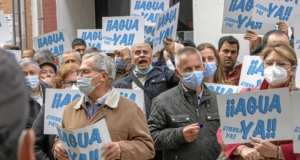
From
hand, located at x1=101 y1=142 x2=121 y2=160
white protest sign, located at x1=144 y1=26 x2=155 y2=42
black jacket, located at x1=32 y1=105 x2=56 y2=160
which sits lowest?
black jacket, located at x1=32 y1=105 x2=56 y2=160

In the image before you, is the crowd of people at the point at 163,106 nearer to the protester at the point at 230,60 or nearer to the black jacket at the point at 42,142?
the black jacket at the point at 42,142

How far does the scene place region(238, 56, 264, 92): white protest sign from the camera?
568cm

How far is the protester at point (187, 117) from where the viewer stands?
180 inches

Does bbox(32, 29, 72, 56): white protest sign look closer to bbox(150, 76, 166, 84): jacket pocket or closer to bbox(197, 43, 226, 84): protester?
bbox(150, 76, 166, 84): jacket pocket

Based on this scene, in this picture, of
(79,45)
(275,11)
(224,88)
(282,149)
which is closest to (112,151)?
(282,149)

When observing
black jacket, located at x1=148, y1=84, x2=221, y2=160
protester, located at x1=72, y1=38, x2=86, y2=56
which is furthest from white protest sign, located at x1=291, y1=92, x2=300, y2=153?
protester, located at x1=72, y1=38, x2=86, y2=56

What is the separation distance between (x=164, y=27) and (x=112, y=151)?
3.12m

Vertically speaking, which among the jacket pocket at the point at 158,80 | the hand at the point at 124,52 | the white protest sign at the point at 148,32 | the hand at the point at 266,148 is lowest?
the hand at the point at 266,148

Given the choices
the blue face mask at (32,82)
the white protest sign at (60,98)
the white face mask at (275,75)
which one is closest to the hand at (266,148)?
the white face mask at (275,75)

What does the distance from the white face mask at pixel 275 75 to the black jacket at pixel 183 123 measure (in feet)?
2.78

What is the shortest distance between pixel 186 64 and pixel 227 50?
181 cm

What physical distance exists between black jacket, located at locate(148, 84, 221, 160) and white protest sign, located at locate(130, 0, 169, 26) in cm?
308

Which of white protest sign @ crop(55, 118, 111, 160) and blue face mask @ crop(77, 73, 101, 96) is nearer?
white protest sign @ crop(55, 118, 111, 160)

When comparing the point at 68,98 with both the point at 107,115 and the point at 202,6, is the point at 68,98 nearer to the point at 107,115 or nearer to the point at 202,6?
the point at 107,115
